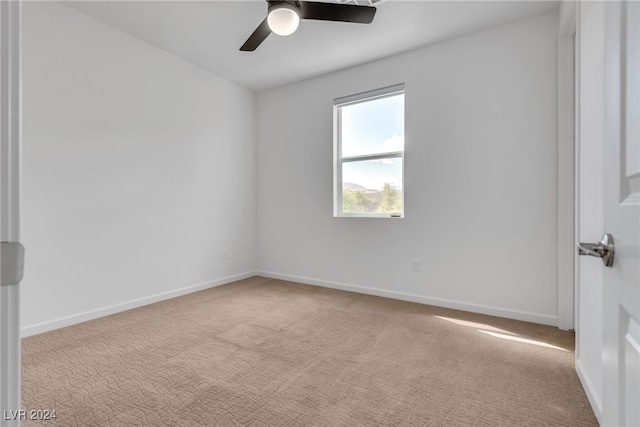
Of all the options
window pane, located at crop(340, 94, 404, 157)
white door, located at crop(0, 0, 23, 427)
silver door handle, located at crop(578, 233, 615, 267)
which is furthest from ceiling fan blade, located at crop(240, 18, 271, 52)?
silver door handle, located at crop(578, 233, 615, 267)

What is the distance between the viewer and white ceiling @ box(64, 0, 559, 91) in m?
2.51

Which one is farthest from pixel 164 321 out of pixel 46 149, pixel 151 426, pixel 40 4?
pixel 40 4

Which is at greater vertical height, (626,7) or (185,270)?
(626,7)

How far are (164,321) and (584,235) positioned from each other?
10.2 ft

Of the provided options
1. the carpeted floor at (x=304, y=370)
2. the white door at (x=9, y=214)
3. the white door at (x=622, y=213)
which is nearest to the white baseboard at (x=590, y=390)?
the carpeted floor at (x=304, y=370)

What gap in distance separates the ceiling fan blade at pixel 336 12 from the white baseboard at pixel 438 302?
258 cm

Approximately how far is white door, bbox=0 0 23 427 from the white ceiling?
7.92 feet

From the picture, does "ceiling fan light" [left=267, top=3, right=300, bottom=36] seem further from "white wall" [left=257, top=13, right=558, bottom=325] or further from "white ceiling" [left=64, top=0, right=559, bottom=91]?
"white wall" [left=257, top=13, right=558, bottom=325]

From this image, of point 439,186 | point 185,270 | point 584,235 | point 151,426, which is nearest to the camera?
point 151,426

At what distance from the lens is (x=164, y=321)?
8.70 ft

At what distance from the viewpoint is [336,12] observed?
6.59 ft

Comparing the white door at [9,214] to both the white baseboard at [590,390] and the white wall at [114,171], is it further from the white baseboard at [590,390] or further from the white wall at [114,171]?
the white wall at [114,171]

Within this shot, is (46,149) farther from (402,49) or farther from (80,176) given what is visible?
(402,49)

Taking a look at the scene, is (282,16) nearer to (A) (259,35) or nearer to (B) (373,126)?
(A) (259,35)
